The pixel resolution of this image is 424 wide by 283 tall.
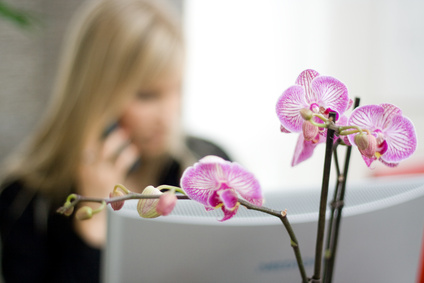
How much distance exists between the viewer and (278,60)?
2314 millimetres

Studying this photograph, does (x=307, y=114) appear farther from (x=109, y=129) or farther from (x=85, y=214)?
(x=109, y=129)

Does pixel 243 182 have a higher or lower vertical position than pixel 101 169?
higher

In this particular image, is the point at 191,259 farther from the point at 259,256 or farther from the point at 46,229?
the point at 46,229

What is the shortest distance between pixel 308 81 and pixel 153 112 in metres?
1.25

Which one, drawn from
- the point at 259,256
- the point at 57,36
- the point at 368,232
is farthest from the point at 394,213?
the point at 57,36

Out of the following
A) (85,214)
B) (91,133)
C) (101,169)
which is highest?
(85,214)

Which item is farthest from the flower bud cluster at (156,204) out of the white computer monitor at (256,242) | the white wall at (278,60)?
the white wall at (278,60)

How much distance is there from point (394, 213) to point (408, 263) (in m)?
0.09

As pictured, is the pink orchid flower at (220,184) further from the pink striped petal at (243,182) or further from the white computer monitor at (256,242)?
the white computer monitor at (256,242)

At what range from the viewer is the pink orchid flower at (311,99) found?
15.1 inches

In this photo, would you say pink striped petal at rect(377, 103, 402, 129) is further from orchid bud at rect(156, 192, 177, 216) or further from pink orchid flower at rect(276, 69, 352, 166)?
orchid bud at rect(156, 192, 177, 216)

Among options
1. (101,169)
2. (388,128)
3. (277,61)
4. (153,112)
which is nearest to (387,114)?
(388,128)

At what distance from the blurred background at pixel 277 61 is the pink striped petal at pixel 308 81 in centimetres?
164

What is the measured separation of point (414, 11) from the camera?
242cm
